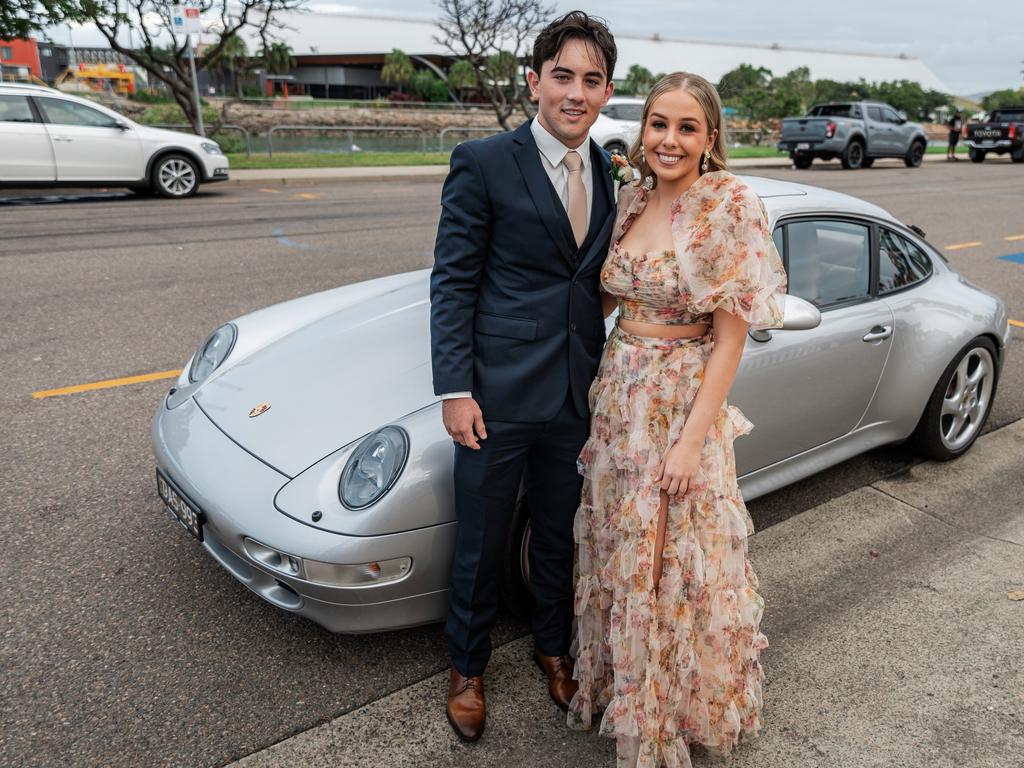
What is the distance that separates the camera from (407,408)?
2693mm

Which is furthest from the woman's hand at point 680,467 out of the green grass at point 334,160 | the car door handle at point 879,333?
the green grass at point 334,160

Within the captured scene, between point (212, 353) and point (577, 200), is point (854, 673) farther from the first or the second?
point (212, 353)

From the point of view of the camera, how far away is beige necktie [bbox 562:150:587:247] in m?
2.29

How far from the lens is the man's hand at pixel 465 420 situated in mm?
2258

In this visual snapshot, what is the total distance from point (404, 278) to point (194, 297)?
143 inches

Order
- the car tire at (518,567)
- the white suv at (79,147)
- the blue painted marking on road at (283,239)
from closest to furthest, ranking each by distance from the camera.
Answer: the car tire at (518,567) < the blue painted marking on road at (283,239) < the white suv at (79,147)

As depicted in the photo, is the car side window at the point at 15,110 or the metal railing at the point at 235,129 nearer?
the car side window at the point at 15,110

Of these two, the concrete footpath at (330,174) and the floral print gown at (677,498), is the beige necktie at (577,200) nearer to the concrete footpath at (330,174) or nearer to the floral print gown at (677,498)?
the floral print gown at (677,498)

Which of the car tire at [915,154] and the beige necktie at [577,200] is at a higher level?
the beige necktie at [577,200]

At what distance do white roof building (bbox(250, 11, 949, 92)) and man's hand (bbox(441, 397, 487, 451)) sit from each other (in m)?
81.7

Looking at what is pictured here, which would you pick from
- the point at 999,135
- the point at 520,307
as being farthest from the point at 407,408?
the point at 999,135

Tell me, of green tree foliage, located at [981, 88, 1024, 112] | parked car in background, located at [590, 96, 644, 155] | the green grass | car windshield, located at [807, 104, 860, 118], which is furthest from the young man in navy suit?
green tree foliage, located at [981, 88, 1024, 112]

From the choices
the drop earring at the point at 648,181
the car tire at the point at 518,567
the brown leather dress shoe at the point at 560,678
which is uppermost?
the drop earring at the point at 648,181

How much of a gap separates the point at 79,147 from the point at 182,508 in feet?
35.9
